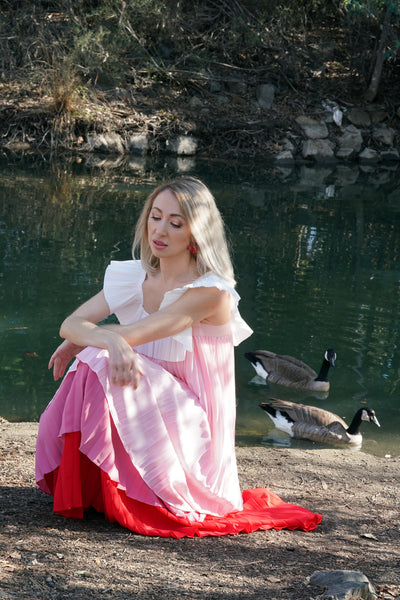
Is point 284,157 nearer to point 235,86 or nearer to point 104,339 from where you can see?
point 235,86

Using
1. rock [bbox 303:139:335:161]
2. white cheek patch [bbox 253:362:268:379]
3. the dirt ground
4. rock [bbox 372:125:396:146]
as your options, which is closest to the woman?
the dirt ground

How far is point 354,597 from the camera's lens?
107 inches

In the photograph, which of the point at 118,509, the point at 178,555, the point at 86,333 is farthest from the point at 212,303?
the point at 178,555

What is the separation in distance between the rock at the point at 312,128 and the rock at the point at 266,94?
49.9 inches

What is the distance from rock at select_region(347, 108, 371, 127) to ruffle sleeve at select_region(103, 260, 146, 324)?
825 inches

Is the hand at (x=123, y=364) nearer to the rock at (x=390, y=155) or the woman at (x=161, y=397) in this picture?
the woman at (x=161, y=397)

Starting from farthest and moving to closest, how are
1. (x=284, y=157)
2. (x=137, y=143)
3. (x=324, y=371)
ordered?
1. (x=284, y=157)
2. (x=137, y=143)
3. (x=324, y=371)

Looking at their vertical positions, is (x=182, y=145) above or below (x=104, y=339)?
above

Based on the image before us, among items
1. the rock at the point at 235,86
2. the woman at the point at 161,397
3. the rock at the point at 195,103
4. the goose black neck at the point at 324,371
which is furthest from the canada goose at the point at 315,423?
the rock at the point at 235,86

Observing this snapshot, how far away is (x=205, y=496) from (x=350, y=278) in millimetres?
8098

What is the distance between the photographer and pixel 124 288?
3816mm

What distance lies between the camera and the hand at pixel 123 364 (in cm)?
324

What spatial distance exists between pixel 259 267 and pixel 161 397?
8.25 meters

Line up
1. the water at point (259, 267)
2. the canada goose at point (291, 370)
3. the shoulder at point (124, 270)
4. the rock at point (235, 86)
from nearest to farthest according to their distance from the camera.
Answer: the shoulder at point (124, 270) < the water at point (259, 267) < the canada goose at point (291, 370) < the rock at point (235, 86)
